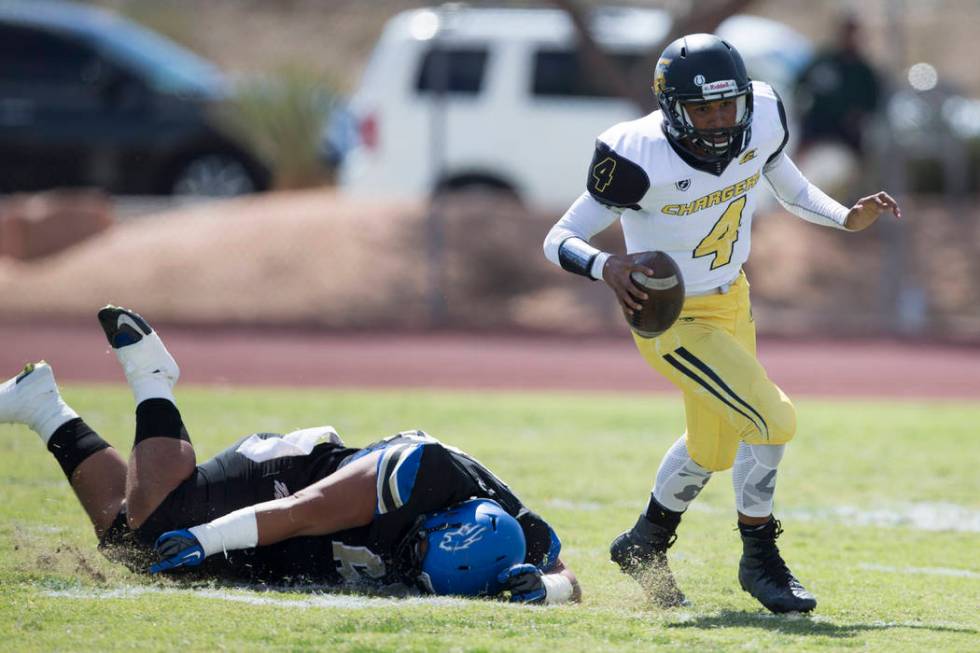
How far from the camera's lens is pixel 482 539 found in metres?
4.81

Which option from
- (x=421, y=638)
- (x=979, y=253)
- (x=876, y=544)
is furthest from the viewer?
(x=979, y=253)

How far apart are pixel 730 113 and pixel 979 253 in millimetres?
10700

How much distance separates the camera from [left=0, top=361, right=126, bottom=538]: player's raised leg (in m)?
5.19

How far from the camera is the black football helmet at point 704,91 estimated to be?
5.07 meters

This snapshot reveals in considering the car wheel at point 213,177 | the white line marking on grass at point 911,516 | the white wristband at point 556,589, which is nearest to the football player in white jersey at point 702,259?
the white wristband at point 556,589

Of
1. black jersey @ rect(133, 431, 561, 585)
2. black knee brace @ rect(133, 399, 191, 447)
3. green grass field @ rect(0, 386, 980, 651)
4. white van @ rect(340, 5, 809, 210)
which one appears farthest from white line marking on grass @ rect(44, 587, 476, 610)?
white van @ rect(340, 5, 809, 210)

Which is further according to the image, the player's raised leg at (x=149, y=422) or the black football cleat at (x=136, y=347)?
the black football cleat at (x=136, y=347)

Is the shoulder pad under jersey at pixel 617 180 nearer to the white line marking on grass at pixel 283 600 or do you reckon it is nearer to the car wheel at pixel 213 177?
the white line marking on grass at pixel 283 600

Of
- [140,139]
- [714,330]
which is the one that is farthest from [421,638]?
[140,139]

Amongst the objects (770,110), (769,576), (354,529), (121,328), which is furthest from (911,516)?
(121,328)

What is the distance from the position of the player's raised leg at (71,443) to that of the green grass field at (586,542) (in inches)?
8.9

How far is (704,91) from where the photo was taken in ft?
16.6

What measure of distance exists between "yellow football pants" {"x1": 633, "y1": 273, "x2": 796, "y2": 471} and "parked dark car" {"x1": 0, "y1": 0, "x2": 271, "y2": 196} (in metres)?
12.1

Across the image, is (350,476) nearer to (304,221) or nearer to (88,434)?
(88,434)
